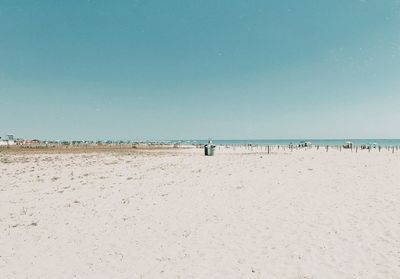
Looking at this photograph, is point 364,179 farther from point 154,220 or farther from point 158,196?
point 154,220

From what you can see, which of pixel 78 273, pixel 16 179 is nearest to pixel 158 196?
pixel 78 273

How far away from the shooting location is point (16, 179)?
20.3m

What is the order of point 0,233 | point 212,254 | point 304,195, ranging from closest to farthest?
point 212,254
point 0,233
point 304,195

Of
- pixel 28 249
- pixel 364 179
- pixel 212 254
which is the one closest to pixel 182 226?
pixel 212 254

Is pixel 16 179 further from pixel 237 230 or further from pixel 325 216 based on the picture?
pixel 325 216

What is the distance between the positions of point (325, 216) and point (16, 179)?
19.2 metres

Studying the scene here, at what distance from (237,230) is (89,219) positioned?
17.4 ft

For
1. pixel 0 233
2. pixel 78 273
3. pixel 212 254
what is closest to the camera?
pixel 78 273

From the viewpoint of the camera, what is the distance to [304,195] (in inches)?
554

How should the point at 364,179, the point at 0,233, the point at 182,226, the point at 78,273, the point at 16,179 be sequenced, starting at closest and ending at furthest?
the point at 78,273 < the point at 0,233 < the point at 182,226 < the point at 364,179 < the point at 16,179

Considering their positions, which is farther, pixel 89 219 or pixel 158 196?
pixel 158 196

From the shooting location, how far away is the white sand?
6797 mm

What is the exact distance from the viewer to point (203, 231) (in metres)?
9.30

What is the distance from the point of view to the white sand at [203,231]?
22.3ft
